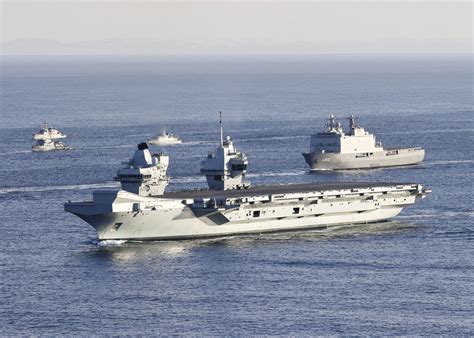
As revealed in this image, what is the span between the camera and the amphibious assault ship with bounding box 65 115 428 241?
6812 centimetres

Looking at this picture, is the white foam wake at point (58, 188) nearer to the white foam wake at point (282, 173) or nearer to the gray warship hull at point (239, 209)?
the white foam wake at point (282, 173)

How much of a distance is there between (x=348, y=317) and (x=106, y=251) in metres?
18.3

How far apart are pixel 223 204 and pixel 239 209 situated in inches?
36.8

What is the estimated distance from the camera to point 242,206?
70375 mm

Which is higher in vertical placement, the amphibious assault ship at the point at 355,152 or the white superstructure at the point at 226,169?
the white superstructure at the point at 226,169

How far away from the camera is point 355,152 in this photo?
10544cm

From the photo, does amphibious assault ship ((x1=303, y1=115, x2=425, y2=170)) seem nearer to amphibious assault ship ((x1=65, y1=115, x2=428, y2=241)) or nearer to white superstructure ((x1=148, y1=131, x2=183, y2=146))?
white superstructure ((x1=148, y1=131, x2=183, y2=146))

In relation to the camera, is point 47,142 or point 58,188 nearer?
point 58,188

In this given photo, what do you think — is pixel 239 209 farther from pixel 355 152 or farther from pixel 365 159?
pixel 365 159

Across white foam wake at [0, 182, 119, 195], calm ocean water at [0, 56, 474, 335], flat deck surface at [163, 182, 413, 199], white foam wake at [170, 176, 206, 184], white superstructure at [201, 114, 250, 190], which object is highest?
white superstructure at [201, 114, 250, 190]

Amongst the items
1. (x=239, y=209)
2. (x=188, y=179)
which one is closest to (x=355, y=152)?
(x=188, y=179)

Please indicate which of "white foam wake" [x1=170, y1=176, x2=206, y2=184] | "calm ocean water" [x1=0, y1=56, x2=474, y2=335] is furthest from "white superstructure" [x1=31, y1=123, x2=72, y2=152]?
"white foam wake" [x1=170, y1=176, x2=206, y2=184]

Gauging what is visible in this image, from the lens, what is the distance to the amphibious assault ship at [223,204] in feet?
224

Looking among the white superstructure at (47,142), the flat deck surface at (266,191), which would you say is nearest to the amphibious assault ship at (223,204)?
the flat deck surface at (266,191)
